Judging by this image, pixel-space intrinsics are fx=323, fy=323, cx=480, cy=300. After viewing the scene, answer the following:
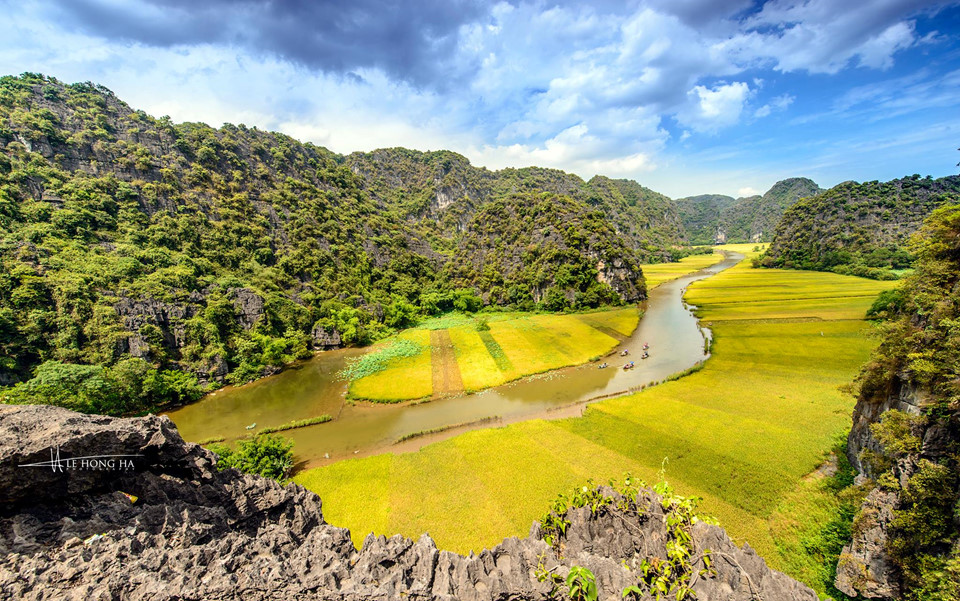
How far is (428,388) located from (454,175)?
126 meters

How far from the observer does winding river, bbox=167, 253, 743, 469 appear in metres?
26.4

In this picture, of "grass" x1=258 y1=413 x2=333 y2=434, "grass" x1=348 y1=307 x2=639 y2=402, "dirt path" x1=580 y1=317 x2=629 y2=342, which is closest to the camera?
"grass" x1=258 y1=413 x2=333 y2=434

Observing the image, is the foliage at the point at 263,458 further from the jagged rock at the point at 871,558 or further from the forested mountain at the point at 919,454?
the forested mountain at the point at 919,454

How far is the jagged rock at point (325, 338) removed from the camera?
49875mm

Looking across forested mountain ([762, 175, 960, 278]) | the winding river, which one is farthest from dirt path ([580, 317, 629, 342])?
forested mountain ([762, 175, 960, 278])

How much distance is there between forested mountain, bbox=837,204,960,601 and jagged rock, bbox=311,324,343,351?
5280cm

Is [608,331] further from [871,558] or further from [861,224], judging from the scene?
[861,224]

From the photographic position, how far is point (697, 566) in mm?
7809

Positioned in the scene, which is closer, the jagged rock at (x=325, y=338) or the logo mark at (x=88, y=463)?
the logo mark at (x=88, y=463)

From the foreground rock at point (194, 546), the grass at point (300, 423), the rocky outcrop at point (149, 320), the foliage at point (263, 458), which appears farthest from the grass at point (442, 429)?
the rocky outcrop at point (149, 320)

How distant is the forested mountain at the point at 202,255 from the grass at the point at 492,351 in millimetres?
9498

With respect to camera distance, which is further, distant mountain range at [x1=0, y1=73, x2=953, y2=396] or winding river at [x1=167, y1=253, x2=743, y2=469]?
distant mountain range at [x1=0, y1=73, x2=953, y2=396]

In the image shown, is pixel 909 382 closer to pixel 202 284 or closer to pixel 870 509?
pixel 870 509

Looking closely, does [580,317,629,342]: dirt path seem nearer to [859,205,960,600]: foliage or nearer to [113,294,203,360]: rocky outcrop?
[859,205,960,600]: foliage
